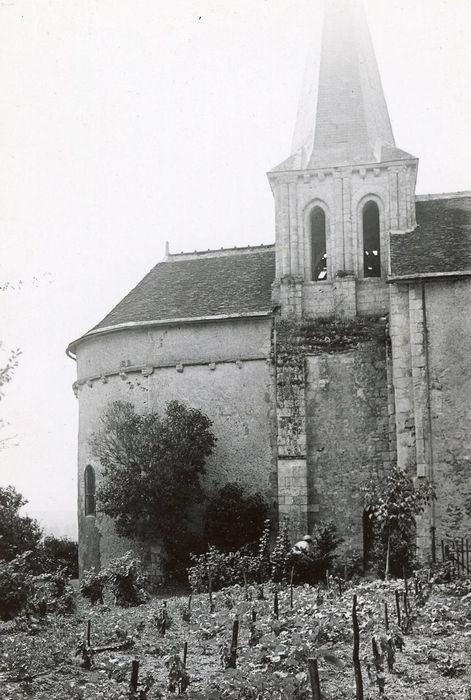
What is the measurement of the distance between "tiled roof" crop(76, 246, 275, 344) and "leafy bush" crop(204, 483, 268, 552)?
17.6ft

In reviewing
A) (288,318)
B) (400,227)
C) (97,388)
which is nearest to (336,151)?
(400,227)

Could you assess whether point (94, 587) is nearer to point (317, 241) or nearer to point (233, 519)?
point (233, 519)

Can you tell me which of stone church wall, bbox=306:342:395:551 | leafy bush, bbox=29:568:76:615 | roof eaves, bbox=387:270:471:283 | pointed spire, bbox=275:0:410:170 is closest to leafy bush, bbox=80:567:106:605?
leafy bush, bbox=29:568:76:615

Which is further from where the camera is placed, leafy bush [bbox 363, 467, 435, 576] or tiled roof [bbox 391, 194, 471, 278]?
tiled roof [bbox 391, 194, 471, 278]

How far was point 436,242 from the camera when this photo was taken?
22.4 metres

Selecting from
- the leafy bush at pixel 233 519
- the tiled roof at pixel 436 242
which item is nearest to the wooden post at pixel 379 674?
the leafy bush at pixel 233 519

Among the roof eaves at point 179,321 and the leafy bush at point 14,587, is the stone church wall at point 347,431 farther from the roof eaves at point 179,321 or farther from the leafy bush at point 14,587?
the leafy bush at point 14,587

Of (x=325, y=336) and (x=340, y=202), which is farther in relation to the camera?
(x=340, y=202)

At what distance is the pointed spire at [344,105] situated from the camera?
2494cm

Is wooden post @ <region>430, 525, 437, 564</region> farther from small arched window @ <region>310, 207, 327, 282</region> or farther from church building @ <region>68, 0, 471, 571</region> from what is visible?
small arched window @ <region>310, 207, 327, 282</region>

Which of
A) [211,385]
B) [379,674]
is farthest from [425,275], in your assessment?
[379,674]

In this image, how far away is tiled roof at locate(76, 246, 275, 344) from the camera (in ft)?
80.0

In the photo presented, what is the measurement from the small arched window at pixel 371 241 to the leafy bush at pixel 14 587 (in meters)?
13.6

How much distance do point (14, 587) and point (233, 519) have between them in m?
8.27
